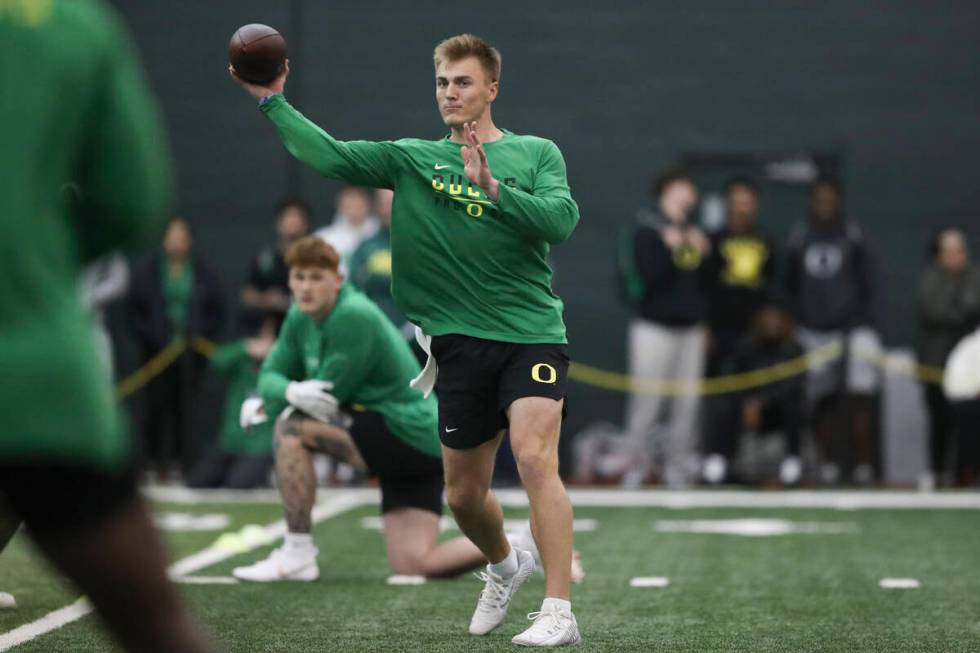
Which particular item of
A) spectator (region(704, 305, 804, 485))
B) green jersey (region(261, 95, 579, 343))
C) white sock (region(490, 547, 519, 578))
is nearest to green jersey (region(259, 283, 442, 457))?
white sock (region(490, 547, 519, 578))

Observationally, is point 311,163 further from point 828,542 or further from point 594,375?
point 594,375

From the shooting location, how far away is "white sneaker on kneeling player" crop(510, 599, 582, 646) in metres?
5.27

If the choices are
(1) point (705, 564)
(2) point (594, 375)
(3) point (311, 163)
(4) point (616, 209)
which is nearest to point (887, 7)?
(4) point (616, 209)

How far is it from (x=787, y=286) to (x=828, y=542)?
4194 millimetres

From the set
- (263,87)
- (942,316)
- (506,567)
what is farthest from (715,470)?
(263,87)

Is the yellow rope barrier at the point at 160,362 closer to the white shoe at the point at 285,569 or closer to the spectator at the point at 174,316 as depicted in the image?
the spectator at the point at 174,316

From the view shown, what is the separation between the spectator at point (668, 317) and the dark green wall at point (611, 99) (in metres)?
1.84

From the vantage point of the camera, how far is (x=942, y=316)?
42.1ft

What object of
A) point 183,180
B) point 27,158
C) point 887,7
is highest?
point 887,7

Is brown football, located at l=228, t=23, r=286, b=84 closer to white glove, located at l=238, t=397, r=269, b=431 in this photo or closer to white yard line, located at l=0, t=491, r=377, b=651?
white yard line, located at l=0, t=491, r=377, b=651

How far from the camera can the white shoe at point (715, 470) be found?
12750 millimetres

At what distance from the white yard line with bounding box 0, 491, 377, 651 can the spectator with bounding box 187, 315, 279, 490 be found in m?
0.65

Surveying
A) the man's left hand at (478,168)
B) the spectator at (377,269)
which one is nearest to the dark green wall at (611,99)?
the spectator at (377,269)

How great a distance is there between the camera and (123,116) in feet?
9.23
